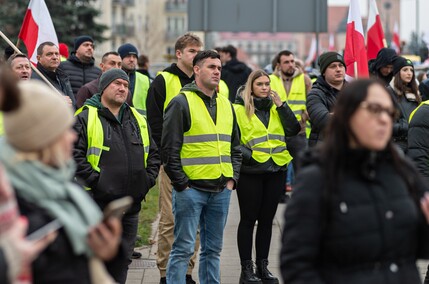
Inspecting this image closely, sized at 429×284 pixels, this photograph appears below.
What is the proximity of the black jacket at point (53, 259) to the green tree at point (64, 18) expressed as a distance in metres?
23.9

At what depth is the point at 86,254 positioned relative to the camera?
12.5ft

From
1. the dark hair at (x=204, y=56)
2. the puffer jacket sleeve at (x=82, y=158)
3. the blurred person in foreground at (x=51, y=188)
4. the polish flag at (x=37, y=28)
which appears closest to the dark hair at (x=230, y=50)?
the polish flag at (x=37, y=28)

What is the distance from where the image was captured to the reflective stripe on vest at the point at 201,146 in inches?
302

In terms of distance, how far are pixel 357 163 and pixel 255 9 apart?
11945 millimetres

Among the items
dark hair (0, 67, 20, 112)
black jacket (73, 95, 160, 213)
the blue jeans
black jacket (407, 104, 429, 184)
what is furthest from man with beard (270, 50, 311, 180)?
dark hair (0, 67, 20, 112)

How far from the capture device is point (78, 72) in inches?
439

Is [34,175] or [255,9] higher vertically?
[255,9]

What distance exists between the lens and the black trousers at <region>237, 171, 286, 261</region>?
8.90 m

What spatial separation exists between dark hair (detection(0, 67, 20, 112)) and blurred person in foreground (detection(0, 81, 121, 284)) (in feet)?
0.06

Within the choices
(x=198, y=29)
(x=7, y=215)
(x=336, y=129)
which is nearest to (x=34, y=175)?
(x=7, y=215)

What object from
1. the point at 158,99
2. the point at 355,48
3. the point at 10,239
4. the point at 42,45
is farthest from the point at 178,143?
the point at 10,239

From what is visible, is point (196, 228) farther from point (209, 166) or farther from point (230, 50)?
point (230, 50)

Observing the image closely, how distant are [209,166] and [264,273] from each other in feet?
5.67

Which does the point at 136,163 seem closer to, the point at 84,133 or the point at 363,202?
the point at 84,133
